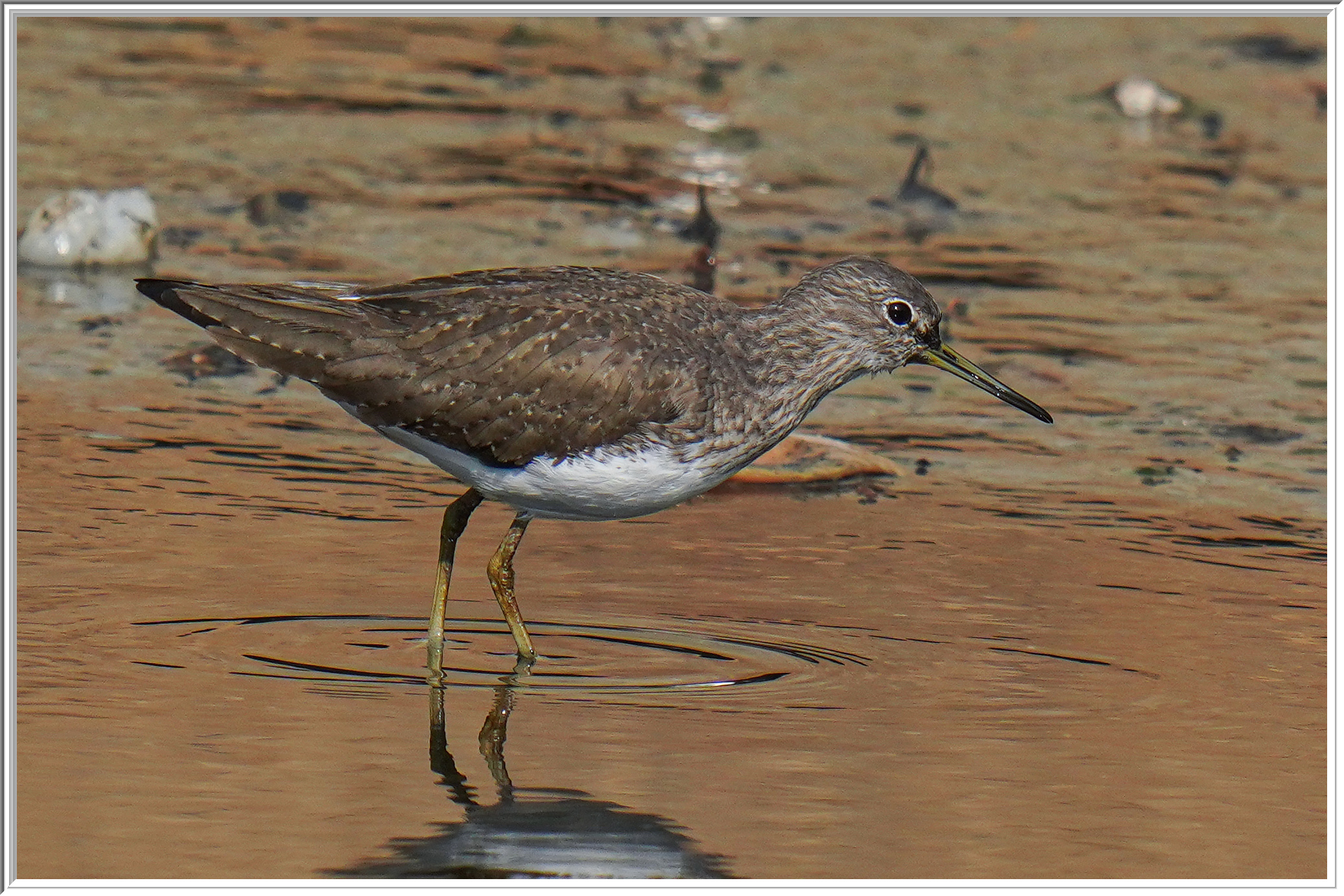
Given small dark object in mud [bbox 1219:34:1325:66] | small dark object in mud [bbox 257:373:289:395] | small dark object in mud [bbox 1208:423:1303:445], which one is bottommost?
small dark object in mud [bbox 1208:423:1303:445]

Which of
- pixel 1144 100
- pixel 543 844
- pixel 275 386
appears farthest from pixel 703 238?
pixel 543 844

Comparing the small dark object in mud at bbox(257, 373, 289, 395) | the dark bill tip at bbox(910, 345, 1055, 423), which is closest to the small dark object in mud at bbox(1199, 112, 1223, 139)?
the small dark object in mud at bbox(257, 373, 289, 395)

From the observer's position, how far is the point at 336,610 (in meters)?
7.84

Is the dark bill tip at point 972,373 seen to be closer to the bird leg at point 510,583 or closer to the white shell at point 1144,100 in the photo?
the bird leg at point 510,583

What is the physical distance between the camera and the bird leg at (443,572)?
7.49m

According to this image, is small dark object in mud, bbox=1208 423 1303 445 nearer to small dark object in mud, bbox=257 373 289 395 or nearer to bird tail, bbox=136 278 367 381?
small dark object in mud, bbox=257 373 289 395

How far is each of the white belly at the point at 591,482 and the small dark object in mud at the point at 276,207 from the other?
6.04 metres

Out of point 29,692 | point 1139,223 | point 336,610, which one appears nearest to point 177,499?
point 336,610

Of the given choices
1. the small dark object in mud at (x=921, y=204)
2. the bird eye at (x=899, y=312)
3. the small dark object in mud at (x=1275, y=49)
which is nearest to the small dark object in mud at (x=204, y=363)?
the bird eye at (x=899, y=312)

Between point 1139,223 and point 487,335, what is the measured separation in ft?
26.4

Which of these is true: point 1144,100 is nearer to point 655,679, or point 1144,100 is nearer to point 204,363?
point 204,363

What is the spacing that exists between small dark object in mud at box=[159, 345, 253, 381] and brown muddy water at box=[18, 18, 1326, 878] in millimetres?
122

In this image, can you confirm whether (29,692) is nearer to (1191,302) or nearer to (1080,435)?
(1080,435)

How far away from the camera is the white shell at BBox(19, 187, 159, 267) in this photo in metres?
12.4
